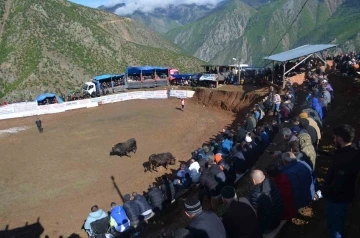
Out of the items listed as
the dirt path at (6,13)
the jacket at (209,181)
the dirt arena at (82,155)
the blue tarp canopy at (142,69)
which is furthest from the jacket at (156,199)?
the dirt path at (6,13)

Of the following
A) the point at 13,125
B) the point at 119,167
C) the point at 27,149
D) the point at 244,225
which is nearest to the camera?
the point at 244,225

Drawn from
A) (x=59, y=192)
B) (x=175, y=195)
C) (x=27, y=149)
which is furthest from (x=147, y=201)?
(x=27, y=149)

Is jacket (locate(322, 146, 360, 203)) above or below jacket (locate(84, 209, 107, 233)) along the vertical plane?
above

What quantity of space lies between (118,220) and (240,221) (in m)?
7.87

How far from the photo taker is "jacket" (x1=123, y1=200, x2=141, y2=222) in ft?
42.5

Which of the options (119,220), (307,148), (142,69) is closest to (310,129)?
(307,148)

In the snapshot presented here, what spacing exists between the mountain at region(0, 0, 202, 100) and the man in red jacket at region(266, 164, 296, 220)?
232 ft

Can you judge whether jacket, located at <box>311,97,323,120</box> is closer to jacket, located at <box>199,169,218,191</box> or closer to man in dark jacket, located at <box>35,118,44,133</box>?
jacket, located at <box>199,169,218,191</box>

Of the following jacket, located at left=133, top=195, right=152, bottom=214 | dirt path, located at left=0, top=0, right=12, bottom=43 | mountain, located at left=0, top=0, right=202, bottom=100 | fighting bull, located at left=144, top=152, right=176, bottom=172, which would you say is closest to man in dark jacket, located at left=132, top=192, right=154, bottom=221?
jacket, located at left=133, top=195, right=152, bottom=214

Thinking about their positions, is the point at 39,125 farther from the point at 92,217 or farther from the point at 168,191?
the point at 168,191

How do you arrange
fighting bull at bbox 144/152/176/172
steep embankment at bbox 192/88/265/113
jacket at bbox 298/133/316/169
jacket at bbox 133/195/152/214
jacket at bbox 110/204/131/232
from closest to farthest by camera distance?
jacket at bbox 298/133/316/169
jacket at bbox 110/204/131/232
jacket at bbox 133/195/152/214
fighting bull at bbox 144/152/176/172
steep embankment at bbox 192/88/265/113

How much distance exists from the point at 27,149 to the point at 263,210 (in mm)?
25153

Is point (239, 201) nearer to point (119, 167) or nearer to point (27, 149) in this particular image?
point (119, 167)

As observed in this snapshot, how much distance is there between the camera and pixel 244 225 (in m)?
6.03
